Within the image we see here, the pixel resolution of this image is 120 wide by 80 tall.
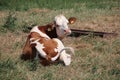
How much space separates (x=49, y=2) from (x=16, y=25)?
4.92 meters

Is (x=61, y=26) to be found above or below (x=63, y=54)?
above

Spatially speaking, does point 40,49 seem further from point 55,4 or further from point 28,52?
point 55,4

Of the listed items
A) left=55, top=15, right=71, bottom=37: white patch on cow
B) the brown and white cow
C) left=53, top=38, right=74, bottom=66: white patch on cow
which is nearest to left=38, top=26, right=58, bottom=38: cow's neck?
the brown and white cow

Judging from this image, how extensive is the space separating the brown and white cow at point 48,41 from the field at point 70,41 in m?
0.20

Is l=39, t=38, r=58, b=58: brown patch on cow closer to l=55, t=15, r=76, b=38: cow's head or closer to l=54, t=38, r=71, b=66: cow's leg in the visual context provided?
l=54, t=38, r=71, b=66: cow's leg

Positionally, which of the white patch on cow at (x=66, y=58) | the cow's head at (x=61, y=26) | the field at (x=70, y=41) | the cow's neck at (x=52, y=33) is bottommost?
the field at (x=70, y=41)

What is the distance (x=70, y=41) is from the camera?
9.04 meters

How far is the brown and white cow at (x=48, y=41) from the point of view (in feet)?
21.8

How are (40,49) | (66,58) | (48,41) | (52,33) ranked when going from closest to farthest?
(40,49) < (48,41) < (66,58) < (52,33)

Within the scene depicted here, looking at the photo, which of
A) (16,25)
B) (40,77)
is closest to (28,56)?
(40,77)

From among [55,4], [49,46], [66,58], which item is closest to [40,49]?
[49,46]

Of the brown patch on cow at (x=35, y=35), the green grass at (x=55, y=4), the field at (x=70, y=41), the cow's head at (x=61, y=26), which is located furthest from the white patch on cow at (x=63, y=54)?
the green grass at (x=55, y=4)

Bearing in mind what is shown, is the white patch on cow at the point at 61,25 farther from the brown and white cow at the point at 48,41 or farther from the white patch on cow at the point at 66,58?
the white patch on cow at the point at 66,58

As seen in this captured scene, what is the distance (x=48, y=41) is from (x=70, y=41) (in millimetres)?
2327
